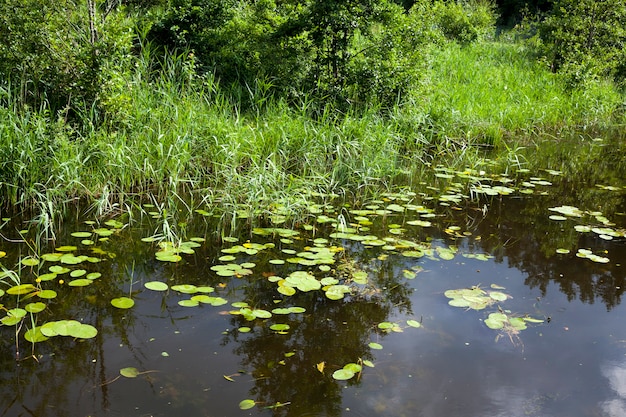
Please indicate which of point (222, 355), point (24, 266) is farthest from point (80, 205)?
point (222, 355)

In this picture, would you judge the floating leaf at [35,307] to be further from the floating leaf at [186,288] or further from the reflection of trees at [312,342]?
the reflection of trees at [312,342]

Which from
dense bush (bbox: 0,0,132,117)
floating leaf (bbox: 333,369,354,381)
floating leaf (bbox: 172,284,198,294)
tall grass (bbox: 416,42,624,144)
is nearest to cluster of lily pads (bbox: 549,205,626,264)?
floating leaf (bbox: 333,369,354,381)

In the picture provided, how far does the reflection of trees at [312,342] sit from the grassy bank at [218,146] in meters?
1.31

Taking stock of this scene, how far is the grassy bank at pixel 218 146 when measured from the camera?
452 cm

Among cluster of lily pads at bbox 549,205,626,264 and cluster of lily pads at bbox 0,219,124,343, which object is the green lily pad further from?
cluster of lily pads at bbox 549,205,626,264

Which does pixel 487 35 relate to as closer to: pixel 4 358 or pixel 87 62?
pixel 87 62

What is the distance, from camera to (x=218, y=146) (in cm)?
527

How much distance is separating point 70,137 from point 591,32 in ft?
36.8

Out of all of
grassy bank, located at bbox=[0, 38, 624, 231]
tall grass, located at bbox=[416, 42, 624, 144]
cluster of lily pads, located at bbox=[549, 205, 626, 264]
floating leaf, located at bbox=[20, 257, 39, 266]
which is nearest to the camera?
floating leaf, located at bbox=[20, 257, 39, 266]

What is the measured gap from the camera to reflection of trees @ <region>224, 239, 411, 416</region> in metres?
2.45

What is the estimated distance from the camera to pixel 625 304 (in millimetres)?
3492

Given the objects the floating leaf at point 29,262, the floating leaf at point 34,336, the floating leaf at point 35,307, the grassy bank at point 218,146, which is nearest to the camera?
the floating leaf at point 34,336

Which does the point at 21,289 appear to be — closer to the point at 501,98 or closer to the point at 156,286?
the point at 156,286

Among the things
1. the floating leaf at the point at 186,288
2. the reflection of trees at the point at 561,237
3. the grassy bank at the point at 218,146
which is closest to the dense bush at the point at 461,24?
the grassy bank at the point at 218,146
